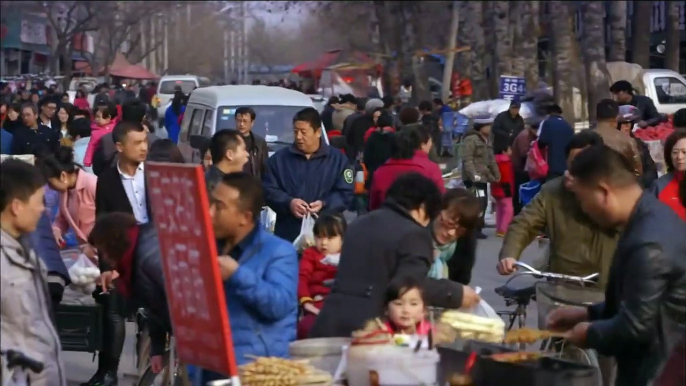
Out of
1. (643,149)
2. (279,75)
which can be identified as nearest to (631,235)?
(643,149)

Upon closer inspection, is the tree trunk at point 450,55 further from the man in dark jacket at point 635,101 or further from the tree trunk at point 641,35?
the man in dark jacket at point 635,101

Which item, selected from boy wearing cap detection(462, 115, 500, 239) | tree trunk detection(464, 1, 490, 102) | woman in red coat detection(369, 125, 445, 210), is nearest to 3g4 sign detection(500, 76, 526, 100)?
boy wearing cap detection(462, 115, 500, 239)

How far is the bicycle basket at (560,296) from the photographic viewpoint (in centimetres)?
689

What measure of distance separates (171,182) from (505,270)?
105 inches

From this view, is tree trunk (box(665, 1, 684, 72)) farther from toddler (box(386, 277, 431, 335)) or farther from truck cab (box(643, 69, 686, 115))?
toddler (box(386, 277, 431, 335))

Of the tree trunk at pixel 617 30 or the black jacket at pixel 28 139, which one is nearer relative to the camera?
the black jacket at pixel 28 139

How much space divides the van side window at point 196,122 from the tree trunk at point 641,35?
2378 cm

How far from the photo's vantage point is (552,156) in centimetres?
1553

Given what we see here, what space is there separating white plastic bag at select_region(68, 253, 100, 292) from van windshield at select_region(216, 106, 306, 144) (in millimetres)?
7599

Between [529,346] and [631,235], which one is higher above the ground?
[631,235]

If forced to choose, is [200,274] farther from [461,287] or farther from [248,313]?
[461,287]

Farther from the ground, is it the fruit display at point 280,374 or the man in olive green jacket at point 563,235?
the man in olive green jacket at point 563,235

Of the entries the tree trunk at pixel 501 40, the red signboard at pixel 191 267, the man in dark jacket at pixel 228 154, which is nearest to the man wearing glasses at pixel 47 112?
the man in dark jacket at pixel 228 154

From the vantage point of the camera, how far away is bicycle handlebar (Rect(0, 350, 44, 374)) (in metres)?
5.52
